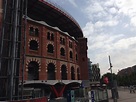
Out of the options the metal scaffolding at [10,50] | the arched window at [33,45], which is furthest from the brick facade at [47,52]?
the metal scaffolding at [10,50]

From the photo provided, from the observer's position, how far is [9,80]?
18.5 meters

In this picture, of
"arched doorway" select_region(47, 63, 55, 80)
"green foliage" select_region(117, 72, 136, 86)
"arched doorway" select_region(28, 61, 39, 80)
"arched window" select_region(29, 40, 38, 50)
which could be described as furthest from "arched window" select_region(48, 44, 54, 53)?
"green foliage" select_region(117, 72, 136, 86)

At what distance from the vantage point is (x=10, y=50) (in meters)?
19.9

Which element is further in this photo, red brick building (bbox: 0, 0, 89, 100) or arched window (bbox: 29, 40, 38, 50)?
arched window (bbox: 29, 40, 38, 50)

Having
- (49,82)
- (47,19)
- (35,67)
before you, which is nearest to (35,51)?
(35,67)

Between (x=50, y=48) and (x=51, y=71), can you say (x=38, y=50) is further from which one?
(x=51, y=71)

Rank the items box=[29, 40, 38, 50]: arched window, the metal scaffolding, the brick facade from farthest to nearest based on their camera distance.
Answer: box=[29, 40, 38, 50]: arched window
the brick facade
the metal scaffolding

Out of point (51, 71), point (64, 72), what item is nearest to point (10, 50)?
point (51, 71)

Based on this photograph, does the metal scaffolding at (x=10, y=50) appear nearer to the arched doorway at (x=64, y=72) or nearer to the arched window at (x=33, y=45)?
the arched window at (x=33, y=45)

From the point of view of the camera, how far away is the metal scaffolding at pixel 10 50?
1854 cm

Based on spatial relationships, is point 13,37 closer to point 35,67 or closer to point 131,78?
point 35,67

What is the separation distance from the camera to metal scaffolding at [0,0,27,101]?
60.8 feet

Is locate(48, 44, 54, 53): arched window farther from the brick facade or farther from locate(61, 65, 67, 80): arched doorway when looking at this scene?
locate(61, 65, 67, 80): arched doorway

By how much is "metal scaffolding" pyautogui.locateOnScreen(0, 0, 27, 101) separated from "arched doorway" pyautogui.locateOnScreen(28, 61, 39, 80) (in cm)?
1166
